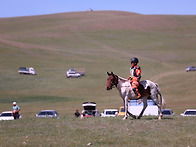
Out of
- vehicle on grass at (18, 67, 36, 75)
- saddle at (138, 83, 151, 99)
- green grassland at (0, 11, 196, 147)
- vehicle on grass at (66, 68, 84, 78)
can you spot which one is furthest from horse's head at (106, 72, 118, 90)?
vehicle on grass at (18, 67, 36, 75)

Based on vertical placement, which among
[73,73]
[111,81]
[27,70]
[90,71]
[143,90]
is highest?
[90,71]

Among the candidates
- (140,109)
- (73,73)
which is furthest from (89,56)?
(140,109)

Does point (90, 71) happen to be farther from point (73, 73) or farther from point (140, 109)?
point (140, 109)

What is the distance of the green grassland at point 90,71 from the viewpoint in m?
14.3

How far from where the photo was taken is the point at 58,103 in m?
56.6

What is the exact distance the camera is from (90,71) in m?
88.1

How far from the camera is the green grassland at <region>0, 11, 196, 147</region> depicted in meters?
14.3

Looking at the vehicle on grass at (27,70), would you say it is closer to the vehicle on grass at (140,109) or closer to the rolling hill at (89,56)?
the rolling hill at (89,56)

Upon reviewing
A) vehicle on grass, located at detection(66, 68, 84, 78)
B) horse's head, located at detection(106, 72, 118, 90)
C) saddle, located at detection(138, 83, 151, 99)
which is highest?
vehicle on grass, located at detection(66, 68, 84, 78)

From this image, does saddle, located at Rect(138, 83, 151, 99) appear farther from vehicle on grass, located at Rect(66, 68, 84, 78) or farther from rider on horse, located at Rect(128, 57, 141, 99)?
vehicle on grass, located at Rect(66, 68, 84, 78)

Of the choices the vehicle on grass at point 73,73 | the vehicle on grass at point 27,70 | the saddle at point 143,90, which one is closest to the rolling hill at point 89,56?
the vehicle on grass at point 73,73

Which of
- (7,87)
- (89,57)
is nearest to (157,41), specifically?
(89,57)

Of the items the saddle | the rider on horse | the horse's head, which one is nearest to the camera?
the rider on horse

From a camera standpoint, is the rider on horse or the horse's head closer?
the rider on horse
